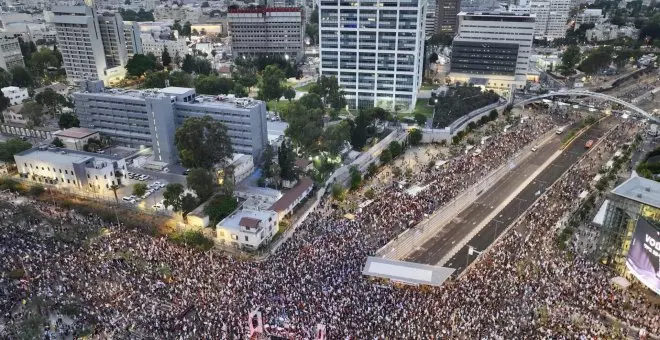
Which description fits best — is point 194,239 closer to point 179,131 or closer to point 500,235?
point 179,131

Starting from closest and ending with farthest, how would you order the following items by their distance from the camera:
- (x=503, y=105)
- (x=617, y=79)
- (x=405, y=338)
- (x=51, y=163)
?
(x=405, y=338)
(x=51, y=163)
(x=503, y=105)
(x=617, y=79)

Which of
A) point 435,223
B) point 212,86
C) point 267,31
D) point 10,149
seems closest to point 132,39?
point 267,31

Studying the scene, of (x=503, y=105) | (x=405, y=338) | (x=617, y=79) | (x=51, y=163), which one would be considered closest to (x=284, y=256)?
(x=405, y=338)

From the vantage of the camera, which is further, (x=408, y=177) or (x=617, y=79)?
(x=617, y=79)

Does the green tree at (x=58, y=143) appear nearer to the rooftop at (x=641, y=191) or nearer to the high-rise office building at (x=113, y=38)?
the high-rise office building at (x=113, y=38)

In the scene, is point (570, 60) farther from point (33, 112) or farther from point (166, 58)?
point (33, 112)

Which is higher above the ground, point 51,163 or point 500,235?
point 51,163
